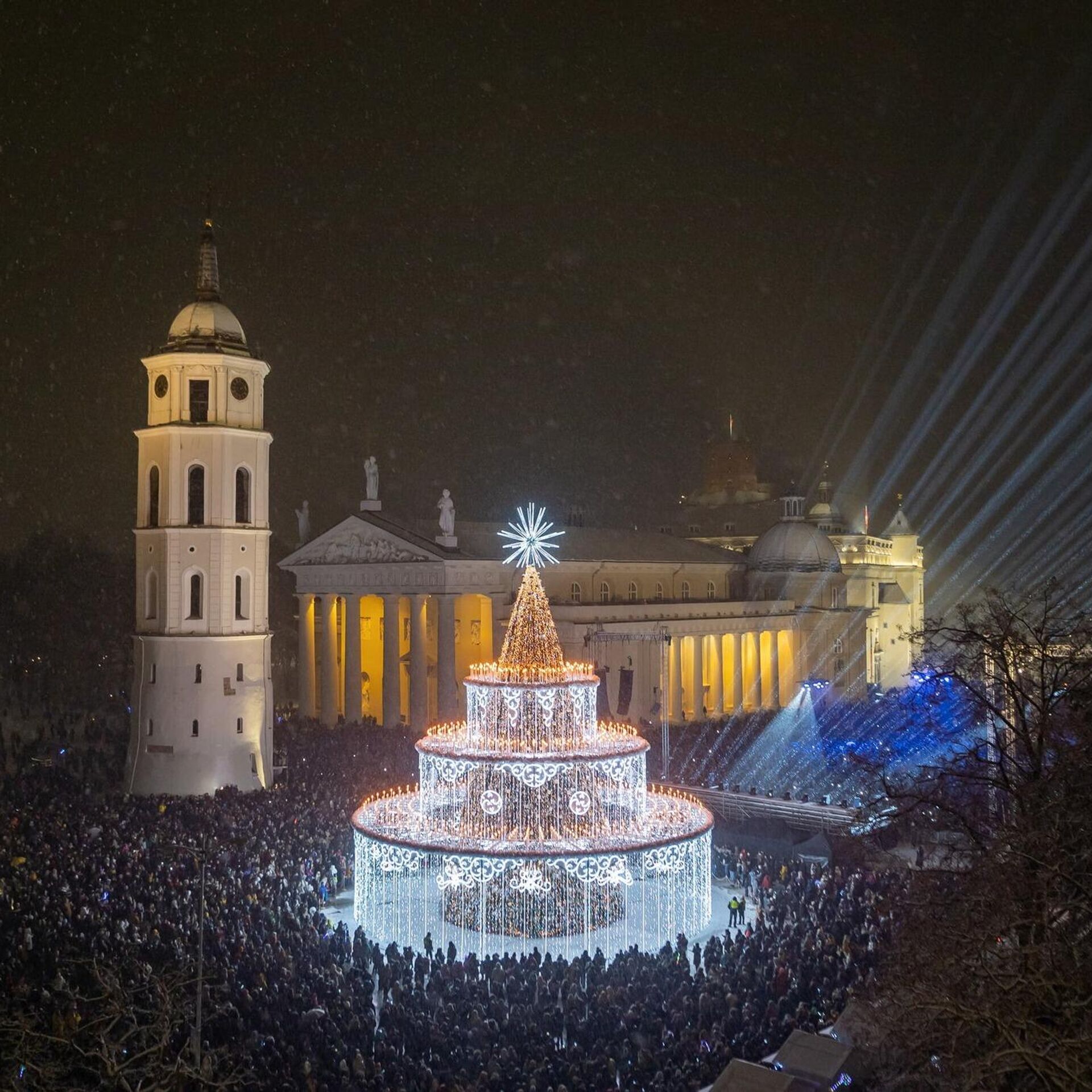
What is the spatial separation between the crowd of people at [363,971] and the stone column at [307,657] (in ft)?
76.8

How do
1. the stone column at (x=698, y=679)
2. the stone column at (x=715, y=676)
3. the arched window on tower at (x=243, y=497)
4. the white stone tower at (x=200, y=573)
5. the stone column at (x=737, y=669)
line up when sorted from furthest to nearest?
the stone column at (x=737, y=669)
the stone column at (x=715, y=676)
the stone column at (x=698, y=679)
the arched window on tower at (x=243, y=497)
the white stone tower at (x=200, y=573)

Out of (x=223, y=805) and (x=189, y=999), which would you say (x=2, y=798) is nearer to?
(x=223, y=805)

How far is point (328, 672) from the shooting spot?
2148 inches

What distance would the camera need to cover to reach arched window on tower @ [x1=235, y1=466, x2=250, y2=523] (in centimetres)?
4125

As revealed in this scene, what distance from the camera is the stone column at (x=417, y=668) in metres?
51.2

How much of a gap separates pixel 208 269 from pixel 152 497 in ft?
27.3

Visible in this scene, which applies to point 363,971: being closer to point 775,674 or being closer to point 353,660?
point 353,660

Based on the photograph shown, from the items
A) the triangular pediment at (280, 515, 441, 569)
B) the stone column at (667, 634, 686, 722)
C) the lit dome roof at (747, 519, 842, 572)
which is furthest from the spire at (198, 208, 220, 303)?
the lit dome roof at (747, 519, 842, 572)

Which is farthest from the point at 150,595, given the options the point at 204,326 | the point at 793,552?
the point at 793,552

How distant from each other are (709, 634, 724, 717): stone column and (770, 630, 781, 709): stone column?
4.04 metres

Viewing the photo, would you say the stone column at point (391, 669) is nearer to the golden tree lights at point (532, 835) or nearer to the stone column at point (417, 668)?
the stone column at point (417, 668)

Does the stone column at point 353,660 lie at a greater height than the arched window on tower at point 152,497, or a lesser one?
lesser

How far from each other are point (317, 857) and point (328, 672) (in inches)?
1011

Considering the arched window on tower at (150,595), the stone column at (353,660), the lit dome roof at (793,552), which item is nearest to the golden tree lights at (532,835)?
the arched window on tower at (150,595)
